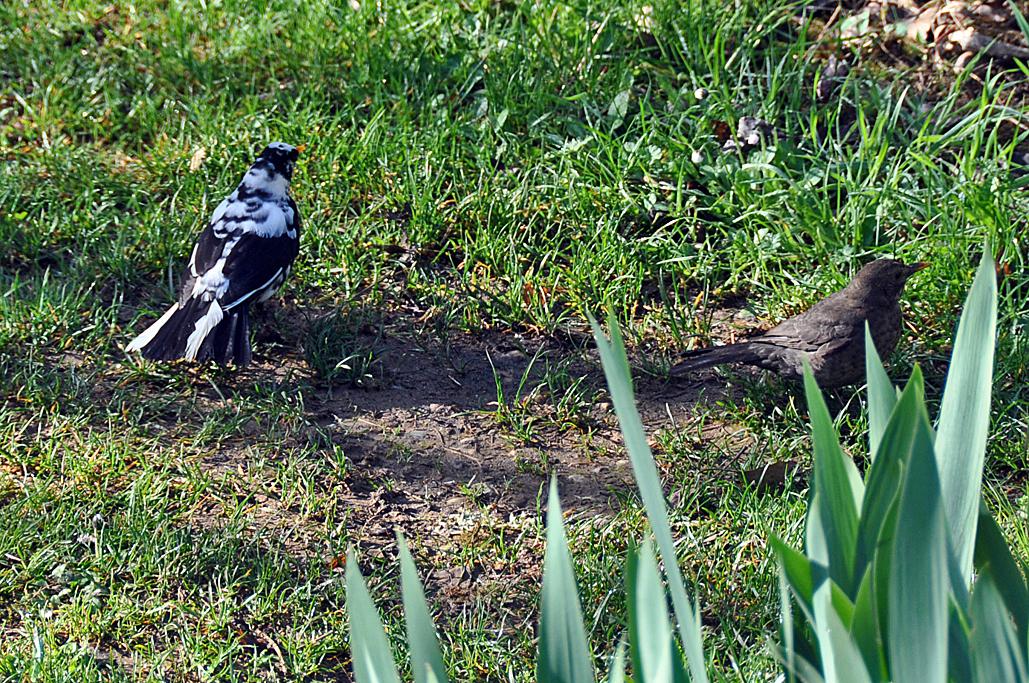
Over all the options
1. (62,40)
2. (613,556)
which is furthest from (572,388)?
(62,40)

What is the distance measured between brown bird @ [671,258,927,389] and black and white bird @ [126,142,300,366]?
1.38m

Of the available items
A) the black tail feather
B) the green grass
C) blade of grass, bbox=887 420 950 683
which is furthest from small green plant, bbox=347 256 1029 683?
the black tail feather

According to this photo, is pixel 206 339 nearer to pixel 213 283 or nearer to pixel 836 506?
pixel 213 283

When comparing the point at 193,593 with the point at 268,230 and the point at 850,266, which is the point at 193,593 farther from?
the point at 850,266

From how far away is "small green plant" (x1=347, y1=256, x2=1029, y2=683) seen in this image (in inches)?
51.8

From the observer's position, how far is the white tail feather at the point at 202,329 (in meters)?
3.45

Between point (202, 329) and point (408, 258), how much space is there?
0.97 meters

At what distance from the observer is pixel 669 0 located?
4.80 m

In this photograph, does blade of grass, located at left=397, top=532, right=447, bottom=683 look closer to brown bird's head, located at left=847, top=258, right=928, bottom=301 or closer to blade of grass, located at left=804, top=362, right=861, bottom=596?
blade of grass, located at left=804, top=362, right=861, bottom=596

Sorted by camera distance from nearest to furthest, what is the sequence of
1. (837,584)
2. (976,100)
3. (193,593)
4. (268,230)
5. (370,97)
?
(837,584), (193,593), (268,230), (976,100), (370,97)

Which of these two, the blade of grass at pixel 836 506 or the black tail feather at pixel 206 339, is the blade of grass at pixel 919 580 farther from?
the black tail feather at pixel 206 339

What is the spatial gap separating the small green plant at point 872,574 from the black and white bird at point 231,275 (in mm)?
2185

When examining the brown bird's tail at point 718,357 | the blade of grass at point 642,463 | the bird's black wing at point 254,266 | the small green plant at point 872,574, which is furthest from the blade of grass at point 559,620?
the bird's black wing at point 254,266

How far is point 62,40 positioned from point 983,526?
4978 mm
